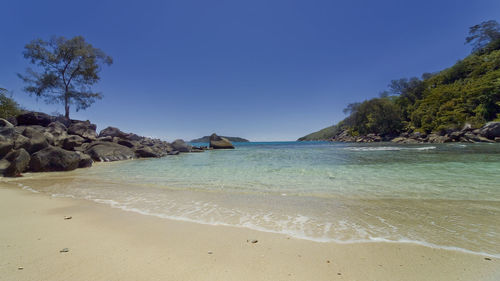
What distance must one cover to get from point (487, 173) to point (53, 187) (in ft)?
47.6

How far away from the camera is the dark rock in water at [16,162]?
7492 millimetres

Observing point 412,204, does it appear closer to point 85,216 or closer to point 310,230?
point 310,230

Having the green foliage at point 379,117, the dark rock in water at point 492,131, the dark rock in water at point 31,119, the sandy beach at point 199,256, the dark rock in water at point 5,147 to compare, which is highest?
the green foliage at point 379,117

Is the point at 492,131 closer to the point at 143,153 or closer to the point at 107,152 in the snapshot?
the point at 143,153

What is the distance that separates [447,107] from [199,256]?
60.9 meters

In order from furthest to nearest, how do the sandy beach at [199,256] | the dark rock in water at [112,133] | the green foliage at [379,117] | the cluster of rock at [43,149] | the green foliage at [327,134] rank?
1. the green foliage at [327,134]
2. the green foliage at [379,117]
3. the dark rock in water at [112,133]
4. the cluster of rock at [43,149]
5. the sandy beach at [199,256]

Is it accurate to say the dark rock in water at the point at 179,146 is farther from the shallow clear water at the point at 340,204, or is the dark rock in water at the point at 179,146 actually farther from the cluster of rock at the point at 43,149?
the shallow clear water at the point at 340,204

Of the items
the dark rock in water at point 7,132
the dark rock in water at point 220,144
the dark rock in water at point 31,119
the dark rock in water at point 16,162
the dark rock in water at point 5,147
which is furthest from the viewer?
the dark rock in water at point 220,144

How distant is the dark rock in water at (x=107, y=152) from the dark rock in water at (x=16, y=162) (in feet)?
18.6

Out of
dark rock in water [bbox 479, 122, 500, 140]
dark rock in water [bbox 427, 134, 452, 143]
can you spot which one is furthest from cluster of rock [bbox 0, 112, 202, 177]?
dark rock in water [bbox 479, 122, 500, 140]

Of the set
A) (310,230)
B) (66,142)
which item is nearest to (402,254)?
(310,230)

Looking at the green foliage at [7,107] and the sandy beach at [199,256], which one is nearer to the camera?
the sandy beach at [199,256]

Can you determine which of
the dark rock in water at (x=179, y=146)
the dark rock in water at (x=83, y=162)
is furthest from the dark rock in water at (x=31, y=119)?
the dark rock in water at (x=179, y=146)

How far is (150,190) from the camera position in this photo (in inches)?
216
